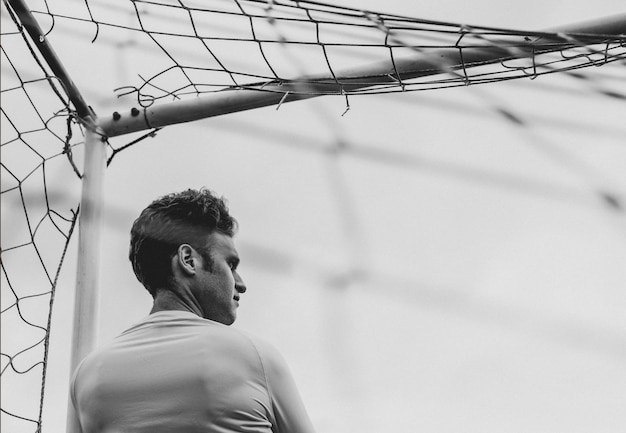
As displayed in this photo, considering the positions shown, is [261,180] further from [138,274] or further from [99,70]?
[99,70]

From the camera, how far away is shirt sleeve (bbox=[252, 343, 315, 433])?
1121 mm

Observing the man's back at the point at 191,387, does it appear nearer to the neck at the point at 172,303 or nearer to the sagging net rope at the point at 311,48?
the neck at the point at 172,303

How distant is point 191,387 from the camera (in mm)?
Answer: 1098

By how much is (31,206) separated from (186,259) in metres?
0.83

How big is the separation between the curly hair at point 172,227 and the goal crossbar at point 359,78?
1.51ft

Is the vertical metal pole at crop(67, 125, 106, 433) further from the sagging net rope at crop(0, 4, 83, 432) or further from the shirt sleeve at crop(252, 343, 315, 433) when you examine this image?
the shirt sleeve at crop(252, 343, 315, 433)

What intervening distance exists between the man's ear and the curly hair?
1 centimetres

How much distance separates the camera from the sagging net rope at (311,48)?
1.57 m

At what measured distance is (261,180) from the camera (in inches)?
52.3

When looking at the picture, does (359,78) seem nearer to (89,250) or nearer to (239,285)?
(239,285)

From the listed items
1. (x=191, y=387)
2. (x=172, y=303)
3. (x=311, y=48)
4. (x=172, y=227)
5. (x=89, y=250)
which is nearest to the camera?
(x=191, y=387)

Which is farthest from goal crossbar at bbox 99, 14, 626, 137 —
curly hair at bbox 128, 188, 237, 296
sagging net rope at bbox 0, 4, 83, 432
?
curly hair at bbox 128, 188, 237, 296

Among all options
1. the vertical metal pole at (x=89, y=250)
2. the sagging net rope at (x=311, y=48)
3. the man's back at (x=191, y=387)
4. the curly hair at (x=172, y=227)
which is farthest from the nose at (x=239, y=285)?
the vertical metal pole at (x=89, y=250)

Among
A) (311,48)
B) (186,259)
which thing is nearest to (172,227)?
(186,259)
